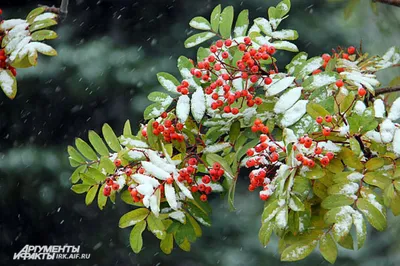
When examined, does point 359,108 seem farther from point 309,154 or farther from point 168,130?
point 168,130

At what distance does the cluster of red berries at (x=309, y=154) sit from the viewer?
0.87 m

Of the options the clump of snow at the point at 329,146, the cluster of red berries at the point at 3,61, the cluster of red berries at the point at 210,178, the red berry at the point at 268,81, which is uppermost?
the cluster of red berries at the point at 3,61

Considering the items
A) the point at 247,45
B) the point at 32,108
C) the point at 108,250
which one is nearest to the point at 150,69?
the point at 32,108

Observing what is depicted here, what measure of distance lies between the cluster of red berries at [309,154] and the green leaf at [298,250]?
5.0 inches

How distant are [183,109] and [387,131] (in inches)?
12.9

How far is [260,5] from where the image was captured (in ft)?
11.0

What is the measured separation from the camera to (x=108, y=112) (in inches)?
128

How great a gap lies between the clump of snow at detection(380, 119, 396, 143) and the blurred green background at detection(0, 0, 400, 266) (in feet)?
7.50

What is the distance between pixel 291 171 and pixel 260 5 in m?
2.59

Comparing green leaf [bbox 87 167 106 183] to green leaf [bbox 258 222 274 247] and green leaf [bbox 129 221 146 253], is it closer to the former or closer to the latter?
green leaf [bbox 129 221 146 253]

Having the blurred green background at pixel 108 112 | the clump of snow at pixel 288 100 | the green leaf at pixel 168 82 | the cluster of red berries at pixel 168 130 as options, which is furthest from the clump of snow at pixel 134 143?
the blurred green background at pixel 108 112

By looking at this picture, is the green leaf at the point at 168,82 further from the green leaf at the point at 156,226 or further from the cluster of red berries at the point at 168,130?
the green leaf at the point at 156,226

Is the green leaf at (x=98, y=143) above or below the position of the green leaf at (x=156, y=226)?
above

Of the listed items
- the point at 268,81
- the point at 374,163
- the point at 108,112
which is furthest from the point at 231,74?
the point at 108,112
